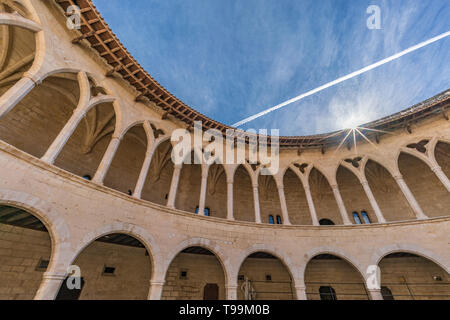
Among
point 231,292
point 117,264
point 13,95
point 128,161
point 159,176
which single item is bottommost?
point 231,292

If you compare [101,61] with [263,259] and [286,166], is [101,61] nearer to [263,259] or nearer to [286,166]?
[286,166]

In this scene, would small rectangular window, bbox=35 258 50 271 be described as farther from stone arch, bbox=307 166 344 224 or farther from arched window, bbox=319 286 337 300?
stone arch, bbox=307 166 344 224

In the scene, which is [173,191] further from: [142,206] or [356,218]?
[356,218]

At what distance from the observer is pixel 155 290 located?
7129 millimetres

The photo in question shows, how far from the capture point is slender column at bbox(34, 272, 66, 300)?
17.2ft

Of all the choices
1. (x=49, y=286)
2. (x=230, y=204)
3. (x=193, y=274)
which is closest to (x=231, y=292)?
(x=193, y=274)

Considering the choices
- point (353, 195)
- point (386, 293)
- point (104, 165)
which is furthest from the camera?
point (353, 195)

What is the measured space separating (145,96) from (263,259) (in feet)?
39.7

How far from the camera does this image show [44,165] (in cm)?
617

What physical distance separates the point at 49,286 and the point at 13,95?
5.78 m

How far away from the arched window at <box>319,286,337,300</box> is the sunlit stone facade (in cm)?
6

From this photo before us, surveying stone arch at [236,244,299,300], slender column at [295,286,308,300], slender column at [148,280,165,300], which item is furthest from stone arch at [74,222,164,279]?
slender column at [295,286,308,300]
